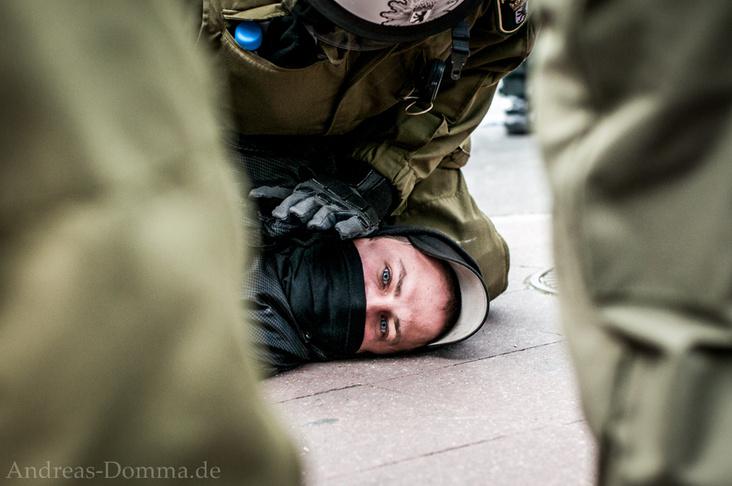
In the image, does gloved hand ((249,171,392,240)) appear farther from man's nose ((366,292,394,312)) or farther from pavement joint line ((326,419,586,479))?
pavement joint line ((326,419,586,479))

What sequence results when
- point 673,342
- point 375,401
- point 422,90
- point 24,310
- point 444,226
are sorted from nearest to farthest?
point 24,310 < point 673,342 < point 375,401 < point 422,90 < point 444,226

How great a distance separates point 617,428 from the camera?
76cm

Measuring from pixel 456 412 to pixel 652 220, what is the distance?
133 cm

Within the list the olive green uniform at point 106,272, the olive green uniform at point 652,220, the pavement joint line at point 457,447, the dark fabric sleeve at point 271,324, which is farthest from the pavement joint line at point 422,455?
the olive green uniform at point 106,272

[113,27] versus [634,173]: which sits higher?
[113,27]

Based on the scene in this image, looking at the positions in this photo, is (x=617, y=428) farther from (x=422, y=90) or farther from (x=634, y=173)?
(x=422, y=90)

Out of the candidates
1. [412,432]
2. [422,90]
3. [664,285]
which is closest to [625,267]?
[664,285]

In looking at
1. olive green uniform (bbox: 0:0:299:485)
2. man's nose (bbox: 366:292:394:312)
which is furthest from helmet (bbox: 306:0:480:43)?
olive green uniform (bbox: 0:0:299:485)

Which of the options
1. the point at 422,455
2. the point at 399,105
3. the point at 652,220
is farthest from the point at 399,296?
the point at 652,220

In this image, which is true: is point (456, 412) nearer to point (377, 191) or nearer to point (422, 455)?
point (422, 455)

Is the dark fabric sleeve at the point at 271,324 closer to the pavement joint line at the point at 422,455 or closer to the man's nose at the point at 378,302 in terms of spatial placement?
the man's nose at the point at 378,302

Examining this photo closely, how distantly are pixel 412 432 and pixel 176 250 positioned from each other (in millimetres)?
1338

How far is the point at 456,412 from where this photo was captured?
2.01 meters

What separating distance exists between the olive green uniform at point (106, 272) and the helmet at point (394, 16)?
1.63m
